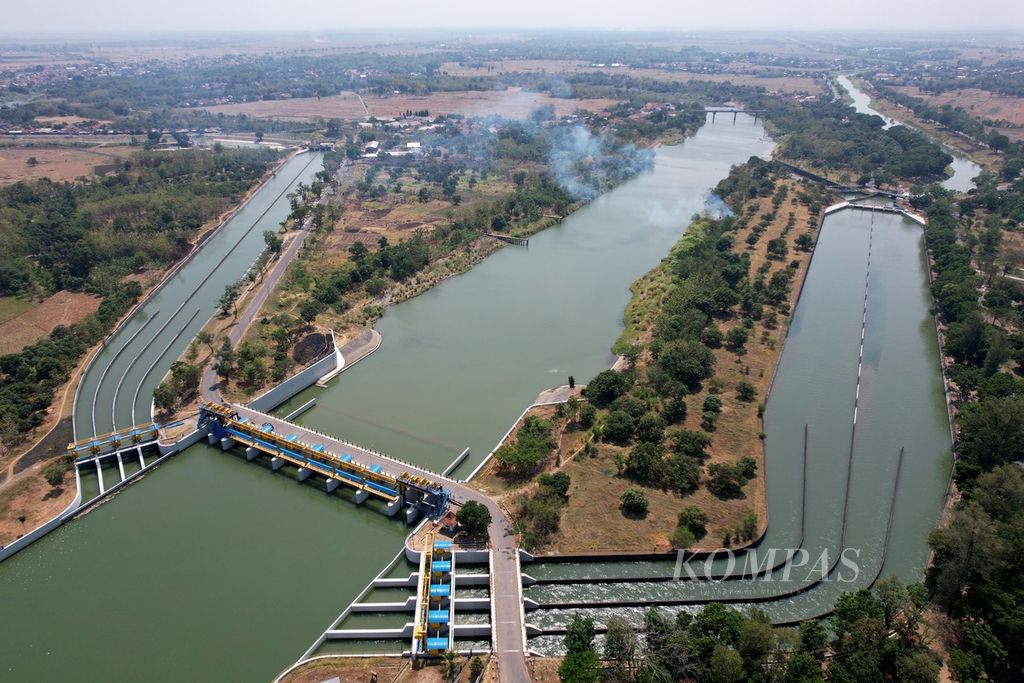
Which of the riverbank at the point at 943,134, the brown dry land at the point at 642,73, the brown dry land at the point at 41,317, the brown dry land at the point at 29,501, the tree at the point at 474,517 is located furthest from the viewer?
the brown dry land at the point at 642,73

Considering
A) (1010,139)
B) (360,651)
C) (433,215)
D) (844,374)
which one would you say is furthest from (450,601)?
(1010,139)

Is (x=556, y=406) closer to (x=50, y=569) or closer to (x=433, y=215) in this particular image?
(x=50, y=569)

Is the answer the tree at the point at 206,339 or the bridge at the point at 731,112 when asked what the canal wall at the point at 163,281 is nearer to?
the tree at the point at 206,339

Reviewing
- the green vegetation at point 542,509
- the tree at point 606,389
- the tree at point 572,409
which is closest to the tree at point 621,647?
the green vegetation at point 542,509

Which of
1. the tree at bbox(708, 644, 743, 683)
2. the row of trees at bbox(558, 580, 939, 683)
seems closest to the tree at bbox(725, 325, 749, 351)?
the row of trees at bbox(558, 580, 939, 683)

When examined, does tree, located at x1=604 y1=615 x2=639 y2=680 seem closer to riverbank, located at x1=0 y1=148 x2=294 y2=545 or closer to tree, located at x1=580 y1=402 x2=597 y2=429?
tree, located at x1=580 y1=402 x2=597 y2=429
